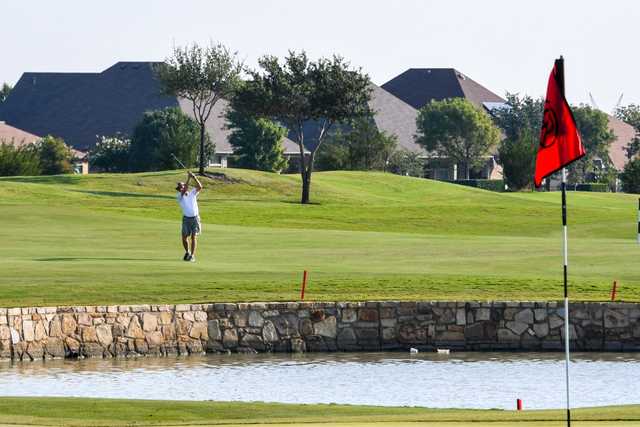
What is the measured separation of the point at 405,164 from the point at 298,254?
282 ft

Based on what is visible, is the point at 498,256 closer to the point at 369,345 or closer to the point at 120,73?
the point at 369,345

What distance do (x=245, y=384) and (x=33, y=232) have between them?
20.3 metres

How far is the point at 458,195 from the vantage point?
290 ft

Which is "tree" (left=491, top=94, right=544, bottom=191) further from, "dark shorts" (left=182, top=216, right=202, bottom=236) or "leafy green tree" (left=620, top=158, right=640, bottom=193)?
"dark shorts" (left=182, top=216, right=202, bottom=236)

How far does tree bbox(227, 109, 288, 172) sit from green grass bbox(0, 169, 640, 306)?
Result: 45.3 m

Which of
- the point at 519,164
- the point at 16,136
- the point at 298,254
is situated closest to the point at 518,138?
the point at 519,164

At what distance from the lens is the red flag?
1569 cm

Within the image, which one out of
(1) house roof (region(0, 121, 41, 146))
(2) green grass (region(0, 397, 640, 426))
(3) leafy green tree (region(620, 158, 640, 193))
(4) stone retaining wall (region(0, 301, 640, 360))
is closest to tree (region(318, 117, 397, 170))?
(3) leafy green tree (region(620, 158, 640, 193))

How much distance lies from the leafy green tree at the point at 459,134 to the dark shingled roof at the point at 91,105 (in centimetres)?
1331

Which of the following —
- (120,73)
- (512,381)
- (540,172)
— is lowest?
(512,381)

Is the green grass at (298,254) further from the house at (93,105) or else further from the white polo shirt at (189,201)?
the house at (93,105)

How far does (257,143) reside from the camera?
11575cm

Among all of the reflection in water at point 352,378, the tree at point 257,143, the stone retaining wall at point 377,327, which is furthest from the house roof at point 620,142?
the reflection in water at point 352,378

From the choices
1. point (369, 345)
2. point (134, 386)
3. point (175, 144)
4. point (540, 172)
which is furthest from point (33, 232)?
point (175, 144)
